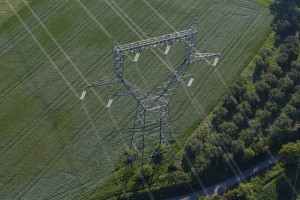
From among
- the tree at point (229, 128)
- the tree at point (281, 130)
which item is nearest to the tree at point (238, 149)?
the tree at point (229, 128)

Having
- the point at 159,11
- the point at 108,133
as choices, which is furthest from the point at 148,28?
the point at 108,133

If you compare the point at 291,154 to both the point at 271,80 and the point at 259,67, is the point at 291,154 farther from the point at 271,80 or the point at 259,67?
the point at 259,67

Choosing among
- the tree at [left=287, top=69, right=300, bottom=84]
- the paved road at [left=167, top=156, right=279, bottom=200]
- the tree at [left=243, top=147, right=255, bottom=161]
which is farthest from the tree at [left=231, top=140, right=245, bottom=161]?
the tree at [left=287, top=69, right=300, bottom=84]

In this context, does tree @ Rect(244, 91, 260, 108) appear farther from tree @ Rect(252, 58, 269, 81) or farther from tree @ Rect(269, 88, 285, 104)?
tree @ Rect(252, 58, 269, 81)

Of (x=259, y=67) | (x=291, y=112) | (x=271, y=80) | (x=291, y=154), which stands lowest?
(x=291, y=154)

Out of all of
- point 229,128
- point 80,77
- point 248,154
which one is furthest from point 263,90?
point 80,77

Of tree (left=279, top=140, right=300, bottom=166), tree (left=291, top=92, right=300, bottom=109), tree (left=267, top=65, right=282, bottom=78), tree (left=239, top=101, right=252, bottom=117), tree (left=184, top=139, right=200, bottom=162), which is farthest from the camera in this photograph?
tree (left=267, top=65, right=282, bottom=78)

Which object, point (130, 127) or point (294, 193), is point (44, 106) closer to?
point (130, 127)

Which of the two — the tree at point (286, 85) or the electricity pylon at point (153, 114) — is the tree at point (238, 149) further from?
the tree at point (286, 85)

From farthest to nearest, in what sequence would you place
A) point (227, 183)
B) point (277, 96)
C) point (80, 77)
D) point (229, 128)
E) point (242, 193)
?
point (80, 77)
point (277, 96)
point (229, 128)
point (227, 183)
point (242, 193)
